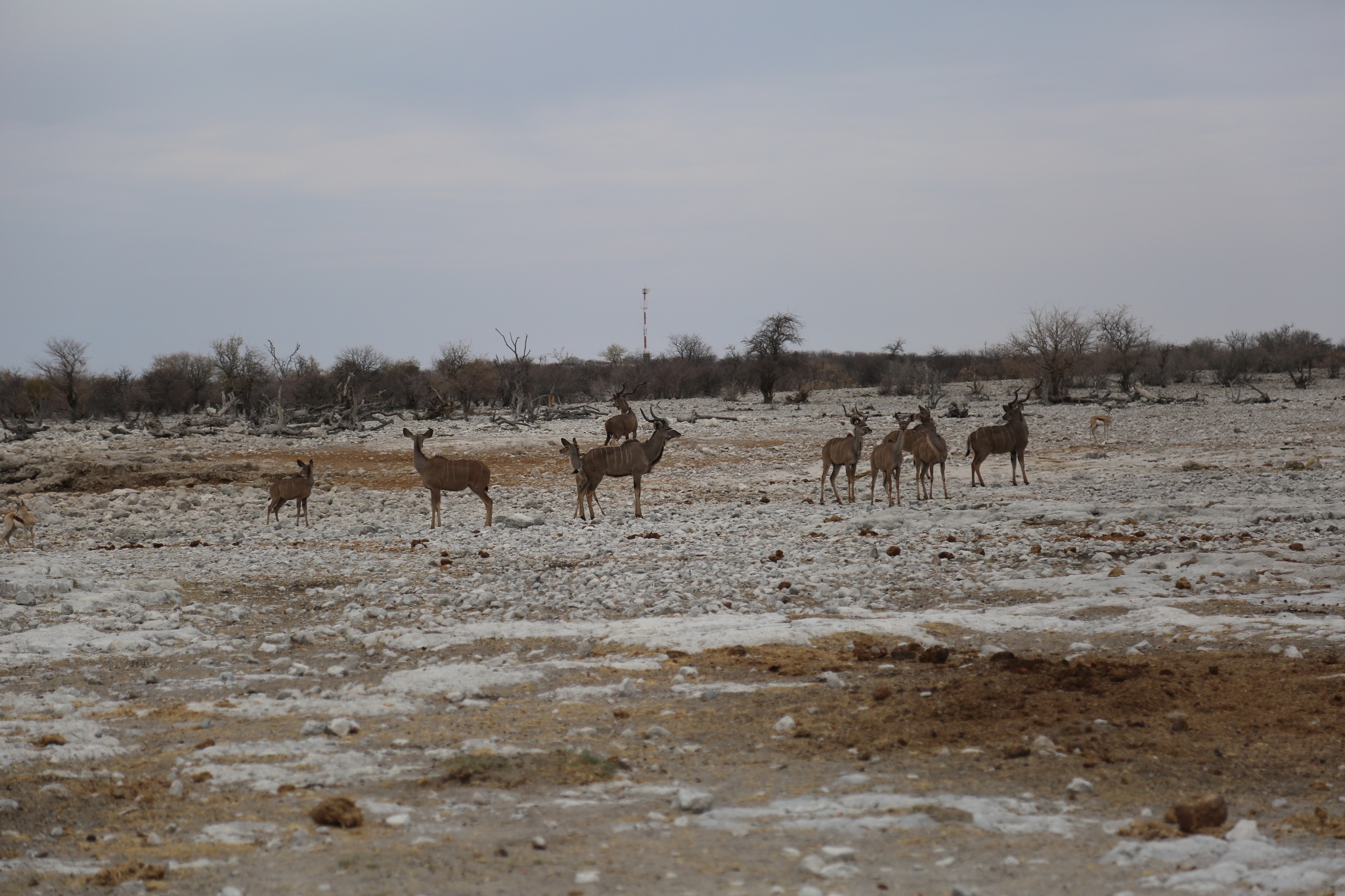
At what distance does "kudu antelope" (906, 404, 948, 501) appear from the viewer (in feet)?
62.5

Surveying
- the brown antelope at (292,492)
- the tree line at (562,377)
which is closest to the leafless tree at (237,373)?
the tree line at (562,377)

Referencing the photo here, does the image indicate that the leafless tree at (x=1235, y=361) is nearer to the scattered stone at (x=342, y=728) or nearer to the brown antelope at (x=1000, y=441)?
the brown antelope at (x=1000, y=441)

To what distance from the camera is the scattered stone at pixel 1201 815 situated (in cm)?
500

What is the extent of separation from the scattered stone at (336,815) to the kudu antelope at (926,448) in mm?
14608

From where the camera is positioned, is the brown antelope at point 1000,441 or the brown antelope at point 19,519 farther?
the brown antelope at point 1000,441

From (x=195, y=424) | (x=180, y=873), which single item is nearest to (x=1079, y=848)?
(x=180, y=873)

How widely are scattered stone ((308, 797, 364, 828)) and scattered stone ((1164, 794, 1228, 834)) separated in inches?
146

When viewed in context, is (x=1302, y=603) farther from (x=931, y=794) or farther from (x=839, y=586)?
(x=931, y=794)

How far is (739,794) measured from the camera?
5.71 metres

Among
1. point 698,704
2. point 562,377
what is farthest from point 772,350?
point 698,704

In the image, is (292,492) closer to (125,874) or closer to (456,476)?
(456,476)

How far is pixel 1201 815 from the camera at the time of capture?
5.02 metres

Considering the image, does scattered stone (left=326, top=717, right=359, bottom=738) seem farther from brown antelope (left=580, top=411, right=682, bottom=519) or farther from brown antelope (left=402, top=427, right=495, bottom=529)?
brown antelope (left=402, top=427, right=495, bottom=529)

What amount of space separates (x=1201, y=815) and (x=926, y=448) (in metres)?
14.4
